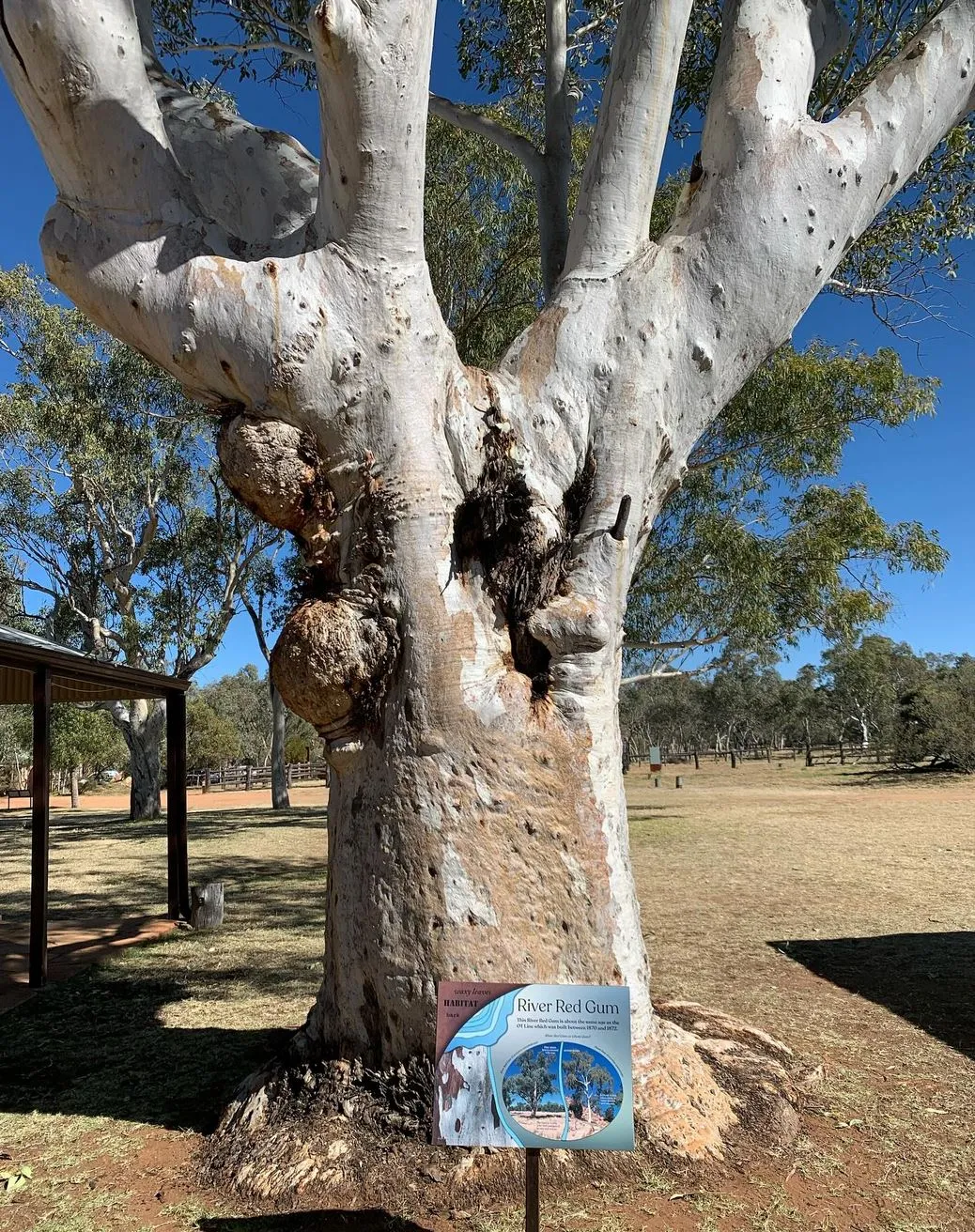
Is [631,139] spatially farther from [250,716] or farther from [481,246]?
[250,716]

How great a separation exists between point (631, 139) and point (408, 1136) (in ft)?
12.1

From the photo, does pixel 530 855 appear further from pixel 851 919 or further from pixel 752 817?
pixel 752 817

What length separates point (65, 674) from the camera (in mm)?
6559

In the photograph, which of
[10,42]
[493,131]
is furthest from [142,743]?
[10,42]

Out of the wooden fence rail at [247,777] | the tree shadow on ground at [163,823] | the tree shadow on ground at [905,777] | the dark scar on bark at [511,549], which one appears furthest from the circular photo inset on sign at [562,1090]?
the wooden fence rail at [247,777]

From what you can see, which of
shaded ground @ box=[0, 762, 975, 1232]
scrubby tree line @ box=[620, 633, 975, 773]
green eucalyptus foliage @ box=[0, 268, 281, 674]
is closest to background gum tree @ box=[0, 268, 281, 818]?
green eucalyptus foliage @ box=[0, 268, 281, 674]

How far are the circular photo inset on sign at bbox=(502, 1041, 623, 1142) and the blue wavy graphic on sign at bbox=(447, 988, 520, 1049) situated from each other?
8 centimetres

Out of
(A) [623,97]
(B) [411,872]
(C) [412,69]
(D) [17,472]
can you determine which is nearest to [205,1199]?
(B) [411,872]

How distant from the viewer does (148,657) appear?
1988cm

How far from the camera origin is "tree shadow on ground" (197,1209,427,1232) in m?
2.54

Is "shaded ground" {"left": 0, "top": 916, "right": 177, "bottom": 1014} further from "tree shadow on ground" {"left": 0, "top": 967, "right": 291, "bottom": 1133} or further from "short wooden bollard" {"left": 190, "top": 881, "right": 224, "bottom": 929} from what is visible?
"tree shadow on ground" {"left": 0, "top": 967, "right": 291, "bottom": 1133}

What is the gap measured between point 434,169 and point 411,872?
9.67 metres

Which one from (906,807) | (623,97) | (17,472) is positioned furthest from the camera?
(17,472)

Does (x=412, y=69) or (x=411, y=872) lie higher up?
(x=412, y=69)
